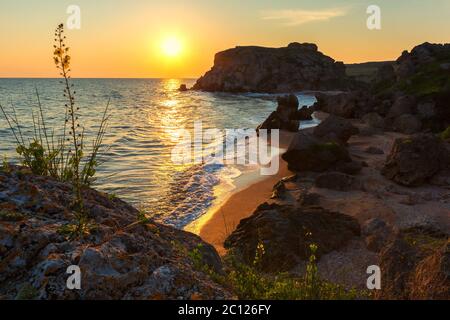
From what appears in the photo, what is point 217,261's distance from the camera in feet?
18.2

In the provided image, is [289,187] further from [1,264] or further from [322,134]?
[1,264]

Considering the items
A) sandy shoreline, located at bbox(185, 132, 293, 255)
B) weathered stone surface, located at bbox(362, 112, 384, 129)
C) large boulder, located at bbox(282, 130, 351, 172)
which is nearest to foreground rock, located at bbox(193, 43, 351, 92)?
weathered stone surface, located at bbox(362, 112, 384, 129)

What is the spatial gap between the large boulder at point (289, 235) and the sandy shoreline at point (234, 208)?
31.2 inches

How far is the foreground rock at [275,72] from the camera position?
13225 centimetres

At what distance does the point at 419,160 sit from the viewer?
16531 mm

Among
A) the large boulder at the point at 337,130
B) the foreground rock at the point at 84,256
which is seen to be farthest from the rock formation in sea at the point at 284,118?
the foreground rock at the point at 84,256

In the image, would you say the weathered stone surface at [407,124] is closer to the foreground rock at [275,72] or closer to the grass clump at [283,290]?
the grass clump at [283,290]

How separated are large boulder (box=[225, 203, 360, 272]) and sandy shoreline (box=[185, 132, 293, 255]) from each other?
79cm

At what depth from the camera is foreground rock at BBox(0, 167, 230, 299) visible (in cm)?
336

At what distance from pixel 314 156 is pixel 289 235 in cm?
965

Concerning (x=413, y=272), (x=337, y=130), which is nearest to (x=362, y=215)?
(x=413, y=272)
